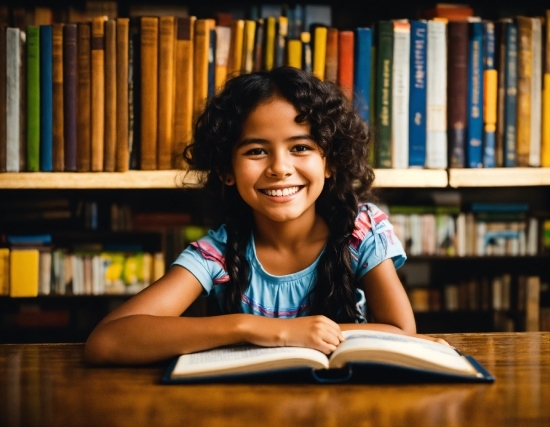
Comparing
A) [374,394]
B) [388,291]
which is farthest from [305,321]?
[388,291]

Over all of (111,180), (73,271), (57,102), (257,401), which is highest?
(57,102)

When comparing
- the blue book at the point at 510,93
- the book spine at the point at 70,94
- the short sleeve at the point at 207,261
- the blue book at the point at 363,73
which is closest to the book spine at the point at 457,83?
the blue book at the point at 510,93

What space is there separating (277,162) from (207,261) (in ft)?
0.78

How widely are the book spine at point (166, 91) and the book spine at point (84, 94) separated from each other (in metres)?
0.17

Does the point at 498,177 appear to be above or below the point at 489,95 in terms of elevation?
below

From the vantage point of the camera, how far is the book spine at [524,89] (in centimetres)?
161

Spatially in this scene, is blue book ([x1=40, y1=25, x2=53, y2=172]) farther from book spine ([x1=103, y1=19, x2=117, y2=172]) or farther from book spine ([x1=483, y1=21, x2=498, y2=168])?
book spine ([x1=483, y1=21, x2=498, y2=168])

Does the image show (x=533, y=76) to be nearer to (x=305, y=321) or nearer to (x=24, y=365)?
(x=305, y=321)

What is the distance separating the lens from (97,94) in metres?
1.56

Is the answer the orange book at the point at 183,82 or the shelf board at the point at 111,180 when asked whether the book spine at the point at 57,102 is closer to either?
the shelf board at the point at 111,180

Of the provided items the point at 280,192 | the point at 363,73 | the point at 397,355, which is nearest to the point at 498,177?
the point at 363,73

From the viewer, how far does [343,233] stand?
128cm

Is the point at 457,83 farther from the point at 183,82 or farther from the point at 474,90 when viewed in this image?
the point at 183,82

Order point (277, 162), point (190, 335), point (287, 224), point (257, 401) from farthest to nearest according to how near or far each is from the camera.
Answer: point (287, 224), point (277, 162), point (190, 335), point (257, 401)
